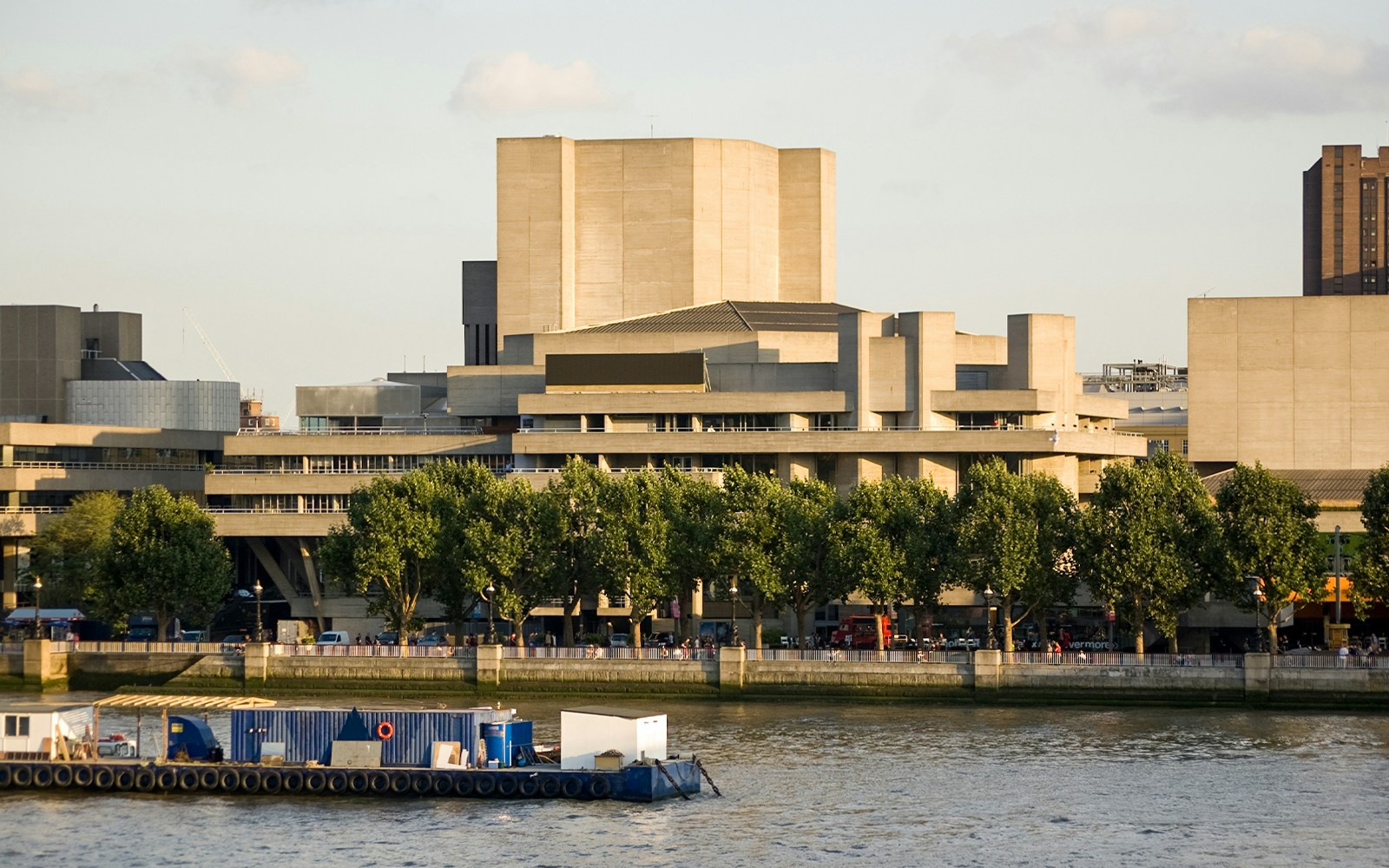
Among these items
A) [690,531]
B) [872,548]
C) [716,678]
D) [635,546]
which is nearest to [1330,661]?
[872,548]

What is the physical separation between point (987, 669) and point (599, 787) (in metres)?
38.5

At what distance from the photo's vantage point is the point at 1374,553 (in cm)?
13012

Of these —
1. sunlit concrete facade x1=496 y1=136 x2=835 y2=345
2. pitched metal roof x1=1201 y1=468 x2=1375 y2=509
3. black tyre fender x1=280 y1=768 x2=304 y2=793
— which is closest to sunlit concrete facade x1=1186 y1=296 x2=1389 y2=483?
pitched metal roof x1=1201 y1=468 x2=1375 y2=509

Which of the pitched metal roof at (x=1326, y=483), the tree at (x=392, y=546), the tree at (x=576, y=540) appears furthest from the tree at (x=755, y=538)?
the pitched metal roof at (x=1326, y=483)

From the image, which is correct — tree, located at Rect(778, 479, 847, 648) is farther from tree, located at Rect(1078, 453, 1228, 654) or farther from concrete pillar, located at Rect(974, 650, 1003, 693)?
tree, located at Rect(1078, 453, 1228, 654)

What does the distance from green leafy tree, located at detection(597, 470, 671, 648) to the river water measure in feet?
87.3

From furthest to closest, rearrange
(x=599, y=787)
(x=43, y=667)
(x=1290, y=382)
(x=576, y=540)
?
(x=1290, y=382) → (x=576, y=540) → (x=43, y=667) → (x=599, y=787)

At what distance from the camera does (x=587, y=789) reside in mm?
93750

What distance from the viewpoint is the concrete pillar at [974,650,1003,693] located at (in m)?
125

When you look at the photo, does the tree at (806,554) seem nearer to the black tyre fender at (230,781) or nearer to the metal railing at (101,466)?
the black tyre fender at (230,781)

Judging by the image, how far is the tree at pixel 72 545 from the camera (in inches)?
6331

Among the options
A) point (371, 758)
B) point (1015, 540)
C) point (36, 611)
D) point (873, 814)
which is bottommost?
point (873, 814)

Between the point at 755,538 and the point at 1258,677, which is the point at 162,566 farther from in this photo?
the point at 1258,677

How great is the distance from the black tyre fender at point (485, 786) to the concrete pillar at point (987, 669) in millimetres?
40233
